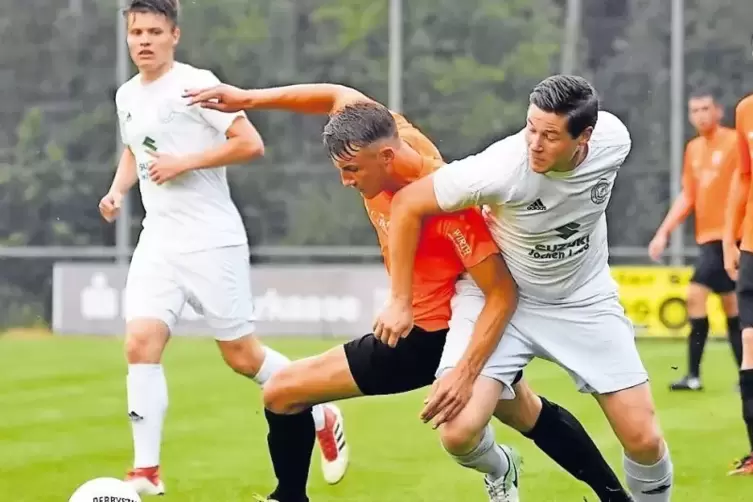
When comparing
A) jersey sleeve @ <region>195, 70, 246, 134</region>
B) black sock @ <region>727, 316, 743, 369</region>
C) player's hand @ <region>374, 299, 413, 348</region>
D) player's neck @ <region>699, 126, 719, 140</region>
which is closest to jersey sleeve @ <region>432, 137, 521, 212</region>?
player's hand @ <region>374, 299, 413, 348</region>

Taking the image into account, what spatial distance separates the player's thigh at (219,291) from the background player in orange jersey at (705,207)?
14.5ft

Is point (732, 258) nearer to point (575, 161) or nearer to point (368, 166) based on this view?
point (575, 161)

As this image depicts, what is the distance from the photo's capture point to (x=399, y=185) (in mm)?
5145

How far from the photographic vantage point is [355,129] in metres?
4.96

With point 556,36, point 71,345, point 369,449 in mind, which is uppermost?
point 556,36

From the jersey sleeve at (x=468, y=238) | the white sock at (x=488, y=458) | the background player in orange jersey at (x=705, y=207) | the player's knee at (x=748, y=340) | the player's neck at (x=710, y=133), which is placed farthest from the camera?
the player's neck at (x=710, y=133)

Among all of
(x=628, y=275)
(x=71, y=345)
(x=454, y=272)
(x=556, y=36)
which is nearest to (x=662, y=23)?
(x=556, y=36)

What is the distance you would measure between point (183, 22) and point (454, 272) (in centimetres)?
1398

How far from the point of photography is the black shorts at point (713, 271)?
1055 centimetres

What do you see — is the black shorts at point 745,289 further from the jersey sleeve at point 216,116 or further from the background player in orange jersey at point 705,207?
the background player in orange jersey at point 705,207

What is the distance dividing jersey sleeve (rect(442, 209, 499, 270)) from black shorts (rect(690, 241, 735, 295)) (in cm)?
568

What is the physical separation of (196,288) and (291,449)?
4.93 ft

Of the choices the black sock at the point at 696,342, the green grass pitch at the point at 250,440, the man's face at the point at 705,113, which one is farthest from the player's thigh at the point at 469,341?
the man's face at the point at 705,113

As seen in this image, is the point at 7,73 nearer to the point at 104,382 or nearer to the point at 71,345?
the point at 71,345
